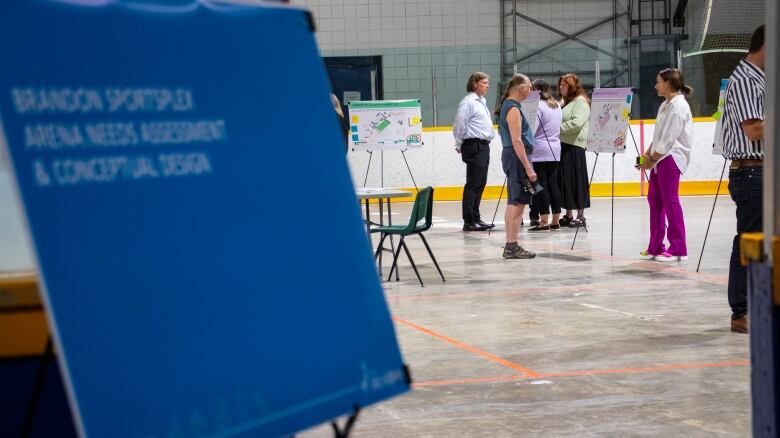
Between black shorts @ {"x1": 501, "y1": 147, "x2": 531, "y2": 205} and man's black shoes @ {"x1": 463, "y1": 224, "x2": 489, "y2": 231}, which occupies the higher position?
black shorts @ {"x1": 501, "y1": 147, "x2": 531, "y2": 205}

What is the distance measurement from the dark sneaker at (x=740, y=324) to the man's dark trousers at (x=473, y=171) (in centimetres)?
626

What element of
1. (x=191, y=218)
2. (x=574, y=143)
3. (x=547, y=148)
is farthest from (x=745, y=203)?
(x=574, y=143)

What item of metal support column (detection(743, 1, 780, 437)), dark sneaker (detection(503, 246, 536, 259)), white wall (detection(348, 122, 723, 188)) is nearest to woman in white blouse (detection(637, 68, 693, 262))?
dark sneaker (detection(503, 246, 536, 259))

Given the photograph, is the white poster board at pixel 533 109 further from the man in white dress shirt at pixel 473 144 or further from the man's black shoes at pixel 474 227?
the man's black shoes at pixel 474 227

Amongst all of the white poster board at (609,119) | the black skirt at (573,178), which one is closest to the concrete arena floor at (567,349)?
the white poster board at (609,119)

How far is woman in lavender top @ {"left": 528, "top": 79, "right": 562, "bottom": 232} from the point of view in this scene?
36.4 feet

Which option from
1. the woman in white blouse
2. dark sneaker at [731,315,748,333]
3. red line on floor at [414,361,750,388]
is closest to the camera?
red line on floor at [414,361,750,388]

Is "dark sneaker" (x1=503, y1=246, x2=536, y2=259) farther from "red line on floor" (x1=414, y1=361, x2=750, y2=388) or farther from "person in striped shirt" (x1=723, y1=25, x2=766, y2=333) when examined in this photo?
"red line on floor" (x1=414, y1=361, x2=750, y2=388)

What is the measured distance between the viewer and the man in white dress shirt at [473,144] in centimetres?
1158

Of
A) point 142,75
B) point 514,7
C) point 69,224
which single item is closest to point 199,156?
point 142,75

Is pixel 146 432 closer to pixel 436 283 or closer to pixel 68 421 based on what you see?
pixel 68 421

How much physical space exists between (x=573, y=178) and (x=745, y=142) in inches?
250

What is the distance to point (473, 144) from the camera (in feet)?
38.5

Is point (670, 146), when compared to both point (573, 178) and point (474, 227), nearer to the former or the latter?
point (573, 178)
